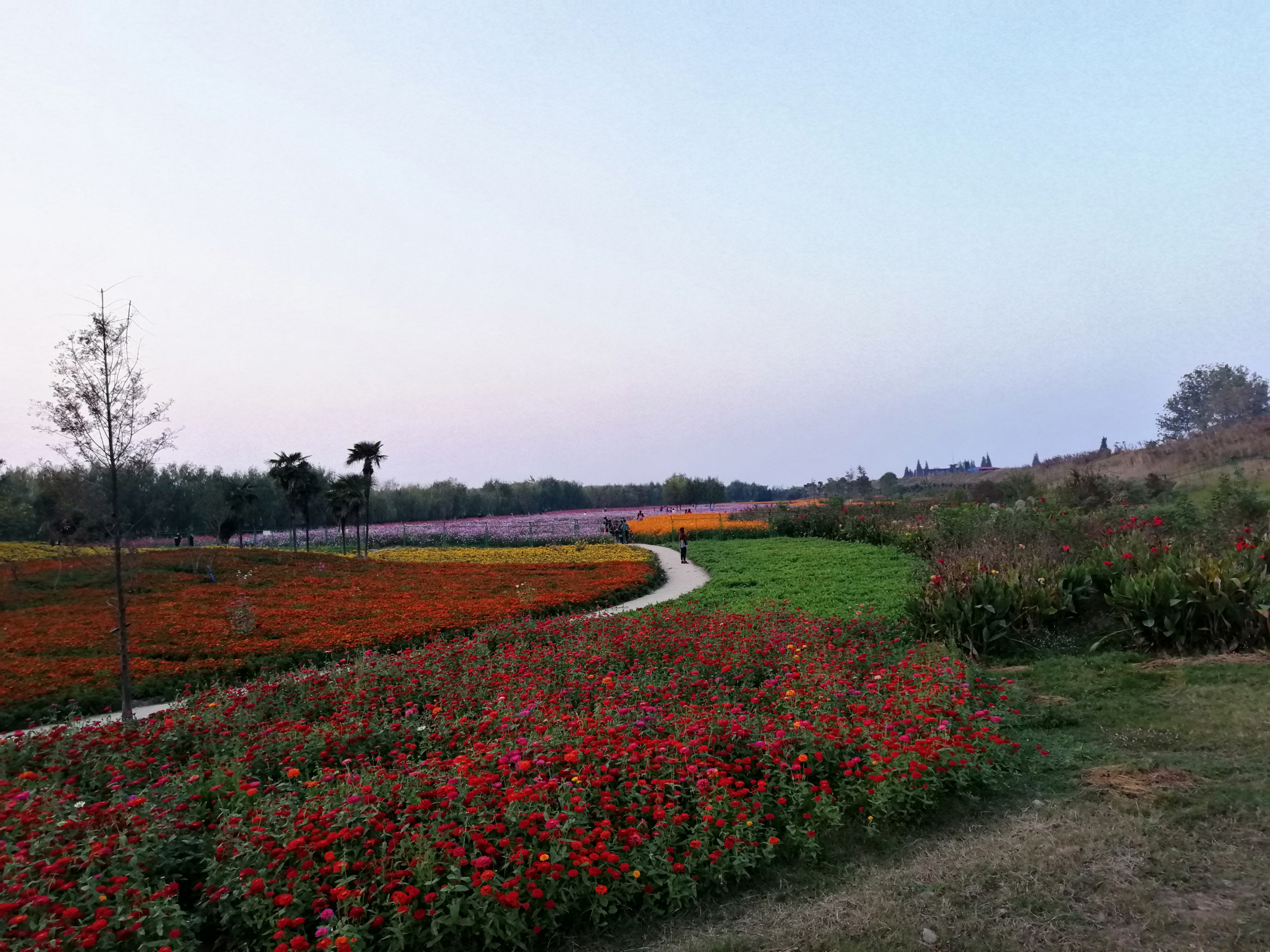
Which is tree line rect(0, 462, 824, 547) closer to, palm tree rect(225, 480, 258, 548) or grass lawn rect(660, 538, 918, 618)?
palm tree rect(225, 480, 258, 548)

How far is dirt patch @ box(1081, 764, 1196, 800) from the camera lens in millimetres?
4590

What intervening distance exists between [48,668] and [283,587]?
339 inches

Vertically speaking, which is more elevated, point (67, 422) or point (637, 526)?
point (67, 422)

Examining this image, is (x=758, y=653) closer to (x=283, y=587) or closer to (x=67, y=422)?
(x=67, y=422)

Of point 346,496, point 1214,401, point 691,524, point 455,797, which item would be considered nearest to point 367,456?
point 346,496

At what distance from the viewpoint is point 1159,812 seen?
4.24 metres

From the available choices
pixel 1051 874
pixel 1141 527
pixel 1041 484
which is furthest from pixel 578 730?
Answer: pixel 1041 484

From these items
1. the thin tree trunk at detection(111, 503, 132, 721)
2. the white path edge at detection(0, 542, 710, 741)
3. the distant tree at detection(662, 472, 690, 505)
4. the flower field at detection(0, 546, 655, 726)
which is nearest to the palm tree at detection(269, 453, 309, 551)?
the flower field at detection(0, 546, 655, 726)

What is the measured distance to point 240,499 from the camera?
31656 millimetres

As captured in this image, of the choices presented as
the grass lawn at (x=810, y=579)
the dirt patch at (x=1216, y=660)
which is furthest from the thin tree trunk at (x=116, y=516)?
the dirt patch at (x=1216, y=660)

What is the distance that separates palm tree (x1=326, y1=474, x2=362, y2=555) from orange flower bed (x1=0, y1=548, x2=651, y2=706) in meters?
8.93

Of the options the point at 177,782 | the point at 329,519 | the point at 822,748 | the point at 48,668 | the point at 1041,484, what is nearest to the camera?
the point at 177,782

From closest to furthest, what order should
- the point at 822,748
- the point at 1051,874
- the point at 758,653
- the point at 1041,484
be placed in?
the point at 1051,874 → the point at 822,748 → the point at 758,653 → the point at 1041,484

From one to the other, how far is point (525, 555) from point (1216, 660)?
73.1 feet
